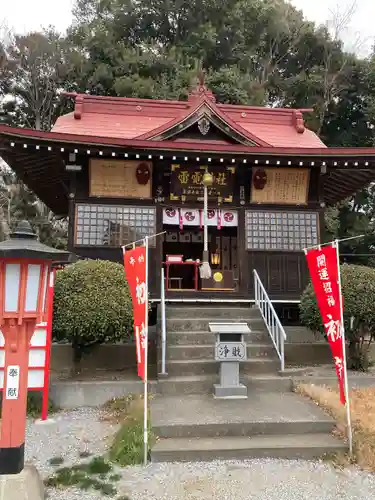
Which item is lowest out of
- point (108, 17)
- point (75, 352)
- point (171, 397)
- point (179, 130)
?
point (171, 397)

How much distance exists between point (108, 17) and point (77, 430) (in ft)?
91.6

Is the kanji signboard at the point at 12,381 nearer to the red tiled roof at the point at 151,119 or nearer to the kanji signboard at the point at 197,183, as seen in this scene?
the kanji signboard at the point at 197,183

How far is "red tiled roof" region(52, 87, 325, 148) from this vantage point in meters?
12.5

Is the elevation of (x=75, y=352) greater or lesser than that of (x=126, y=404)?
greater

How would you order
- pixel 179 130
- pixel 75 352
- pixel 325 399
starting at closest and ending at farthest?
1. pixel 325 399
2. pixel 75 352
3. pixel 179 130

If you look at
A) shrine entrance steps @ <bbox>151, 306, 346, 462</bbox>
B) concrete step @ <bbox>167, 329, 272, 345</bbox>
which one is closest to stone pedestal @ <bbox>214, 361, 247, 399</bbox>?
shrine entrance steps @ <bbox>151, 306, 346, 462</bbox>

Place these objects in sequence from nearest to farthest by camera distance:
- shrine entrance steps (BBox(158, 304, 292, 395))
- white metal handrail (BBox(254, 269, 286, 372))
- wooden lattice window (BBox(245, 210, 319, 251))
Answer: shrine entrance steps (BBox(158, 304, 292, 395))
white metal handrail (BBox(254, 269, 286, 372))
wooden lattice window (BBox(245, 210, 319, 251))

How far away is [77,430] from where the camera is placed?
5996 mm

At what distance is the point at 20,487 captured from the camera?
149 inches

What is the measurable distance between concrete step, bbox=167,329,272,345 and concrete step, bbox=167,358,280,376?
522mm

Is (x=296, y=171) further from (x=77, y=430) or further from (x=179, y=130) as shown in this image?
(x=77, y=430)

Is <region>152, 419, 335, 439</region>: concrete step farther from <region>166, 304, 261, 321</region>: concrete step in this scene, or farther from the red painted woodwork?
<region>166, 304, 261, 321</region>: concrete step

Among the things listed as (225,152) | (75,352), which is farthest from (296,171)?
(75,352)

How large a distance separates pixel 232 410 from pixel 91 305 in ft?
9.30
